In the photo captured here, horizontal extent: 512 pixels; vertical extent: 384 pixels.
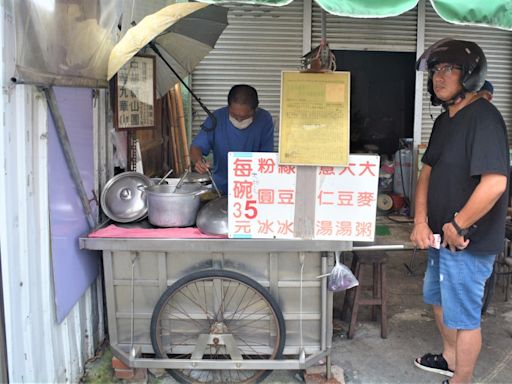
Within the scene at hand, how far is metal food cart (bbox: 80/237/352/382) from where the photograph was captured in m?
3.00

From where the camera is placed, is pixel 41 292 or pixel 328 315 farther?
pixel 328 315

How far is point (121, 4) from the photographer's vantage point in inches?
143

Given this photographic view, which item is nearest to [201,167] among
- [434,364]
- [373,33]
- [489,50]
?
[434,364]

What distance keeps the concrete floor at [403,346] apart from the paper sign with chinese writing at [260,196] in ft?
3.48

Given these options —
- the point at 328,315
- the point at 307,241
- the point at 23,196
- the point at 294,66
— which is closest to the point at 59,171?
the point at 23,196

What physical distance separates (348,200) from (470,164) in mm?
702

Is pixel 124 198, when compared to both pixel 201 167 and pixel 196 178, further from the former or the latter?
pixel 201 167

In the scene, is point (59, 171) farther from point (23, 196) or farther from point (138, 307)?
point (138, 307)

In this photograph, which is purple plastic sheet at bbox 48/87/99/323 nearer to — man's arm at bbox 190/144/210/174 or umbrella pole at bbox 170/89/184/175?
man's arm at bbox 190/144/210/174

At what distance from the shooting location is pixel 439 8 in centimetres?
224

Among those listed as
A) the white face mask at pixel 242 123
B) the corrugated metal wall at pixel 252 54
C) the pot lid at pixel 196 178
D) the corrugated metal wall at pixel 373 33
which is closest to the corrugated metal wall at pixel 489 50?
the corrugated metal wall at pixel 373 33

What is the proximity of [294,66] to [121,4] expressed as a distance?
3836 millimetres

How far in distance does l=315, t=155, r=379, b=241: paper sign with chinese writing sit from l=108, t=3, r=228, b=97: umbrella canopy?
1.25 meters

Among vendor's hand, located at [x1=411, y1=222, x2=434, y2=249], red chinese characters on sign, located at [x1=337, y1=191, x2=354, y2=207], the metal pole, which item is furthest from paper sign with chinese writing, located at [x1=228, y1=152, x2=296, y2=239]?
the metal pole
